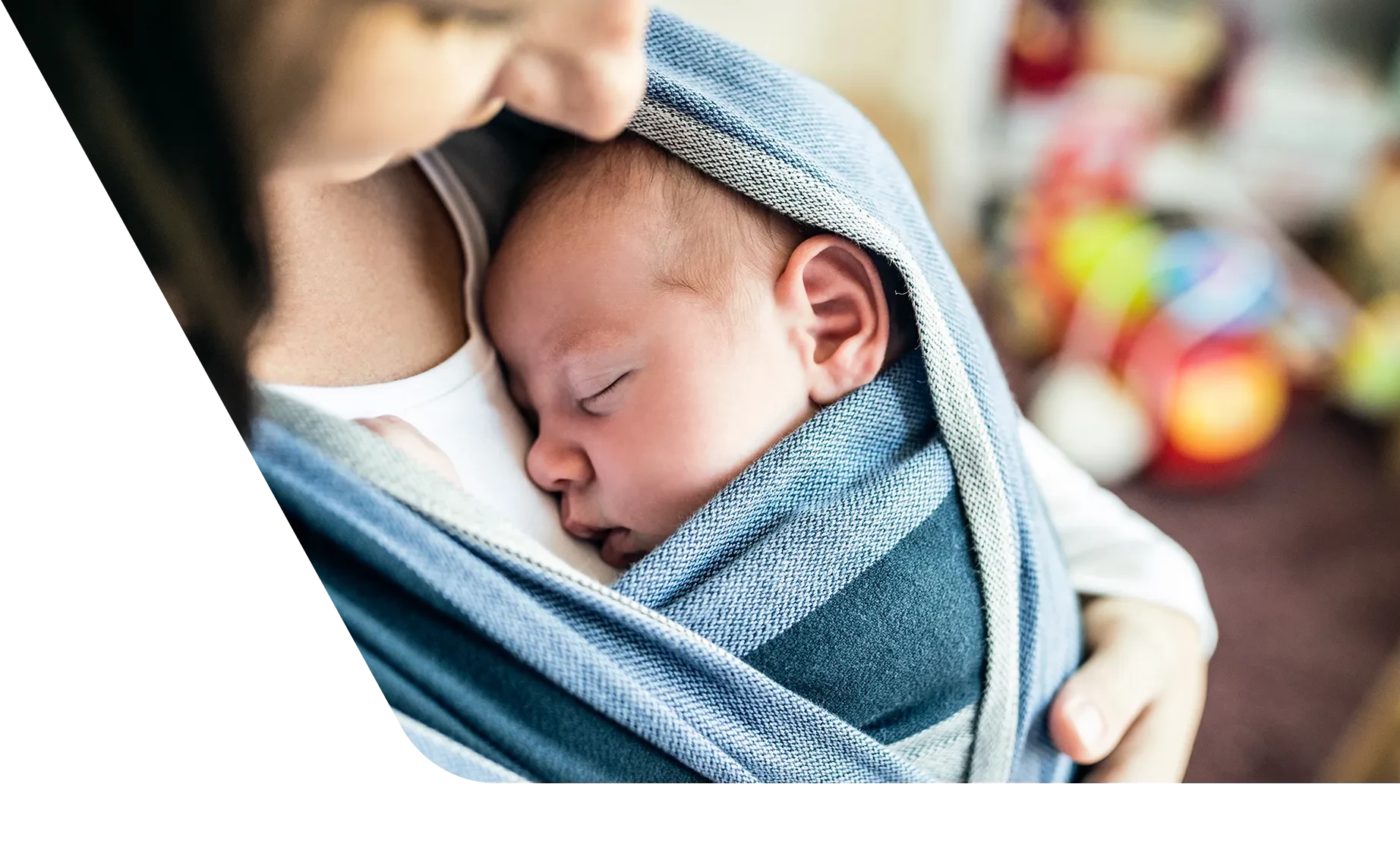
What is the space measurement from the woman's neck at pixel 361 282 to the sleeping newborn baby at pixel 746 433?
3 centimetres

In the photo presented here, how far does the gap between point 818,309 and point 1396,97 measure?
122 centimetres

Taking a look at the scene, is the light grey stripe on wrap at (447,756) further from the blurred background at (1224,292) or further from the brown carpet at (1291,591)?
the brown carpet at (1291,591)

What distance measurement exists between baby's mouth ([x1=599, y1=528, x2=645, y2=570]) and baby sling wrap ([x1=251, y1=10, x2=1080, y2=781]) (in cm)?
6

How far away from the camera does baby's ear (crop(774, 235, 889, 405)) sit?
1.69 ft

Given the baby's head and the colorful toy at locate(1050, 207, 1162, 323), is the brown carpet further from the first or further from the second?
the baby's head

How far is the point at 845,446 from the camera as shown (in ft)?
1.70

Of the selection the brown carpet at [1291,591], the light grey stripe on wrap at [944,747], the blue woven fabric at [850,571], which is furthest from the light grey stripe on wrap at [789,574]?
the brown carpet at [1291,591]

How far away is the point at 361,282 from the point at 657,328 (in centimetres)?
15

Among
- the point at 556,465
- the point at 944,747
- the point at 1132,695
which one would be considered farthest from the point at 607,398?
the point at 1132,695

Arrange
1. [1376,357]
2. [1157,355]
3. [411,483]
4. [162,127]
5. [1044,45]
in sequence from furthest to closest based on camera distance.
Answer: [1376,357], [1157,355], [1044,45], [411,483], [162,127]

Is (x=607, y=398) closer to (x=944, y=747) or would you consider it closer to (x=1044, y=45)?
(x=944, y=747)

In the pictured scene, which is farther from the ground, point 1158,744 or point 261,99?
point 261,99

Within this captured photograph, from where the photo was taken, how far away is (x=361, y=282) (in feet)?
1.49

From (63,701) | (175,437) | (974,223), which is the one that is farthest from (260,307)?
(974,223)
